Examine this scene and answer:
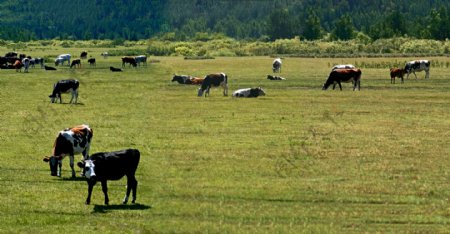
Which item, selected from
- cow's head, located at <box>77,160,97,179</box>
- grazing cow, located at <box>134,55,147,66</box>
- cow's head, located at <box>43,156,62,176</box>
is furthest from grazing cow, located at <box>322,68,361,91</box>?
grazing cow, located at <box>134,55,147,66</box>

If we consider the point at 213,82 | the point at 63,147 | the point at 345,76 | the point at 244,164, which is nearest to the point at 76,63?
the point at 213,82

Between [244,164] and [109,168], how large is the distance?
6.94m

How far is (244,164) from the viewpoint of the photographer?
28.0 m

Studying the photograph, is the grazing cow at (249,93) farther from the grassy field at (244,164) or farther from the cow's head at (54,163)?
the cow's head at (54,163)

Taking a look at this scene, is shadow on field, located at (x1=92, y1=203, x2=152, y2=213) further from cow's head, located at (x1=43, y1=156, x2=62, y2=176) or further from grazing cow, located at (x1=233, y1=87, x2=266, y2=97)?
grazing cow, located at (x1=233, y1=87, x2=266, y2=97)

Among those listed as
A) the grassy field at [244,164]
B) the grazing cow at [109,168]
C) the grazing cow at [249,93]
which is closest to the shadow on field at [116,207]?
the grassy field at [244,164]

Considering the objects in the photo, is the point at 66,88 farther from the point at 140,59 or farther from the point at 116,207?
the point at 140,59

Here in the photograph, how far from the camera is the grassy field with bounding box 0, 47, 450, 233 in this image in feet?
66.7

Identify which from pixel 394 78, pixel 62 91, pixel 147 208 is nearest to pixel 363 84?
pixel 394 78

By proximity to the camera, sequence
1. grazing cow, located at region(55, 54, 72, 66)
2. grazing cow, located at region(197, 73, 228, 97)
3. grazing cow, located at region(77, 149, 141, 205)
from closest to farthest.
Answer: grazing cow, located at region(77, 149, 141, 205) → grazing cow, located at region(197, 73, 228, 97) → grazing cow, located at region(55, 54, 72, 66)

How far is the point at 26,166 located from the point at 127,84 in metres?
41.8

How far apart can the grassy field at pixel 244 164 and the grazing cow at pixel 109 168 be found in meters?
0.52

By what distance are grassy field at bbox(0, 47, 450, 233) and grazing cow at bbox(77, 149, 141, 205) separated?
52 cm

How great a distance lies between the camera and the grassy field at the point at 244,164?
66.7 ft
